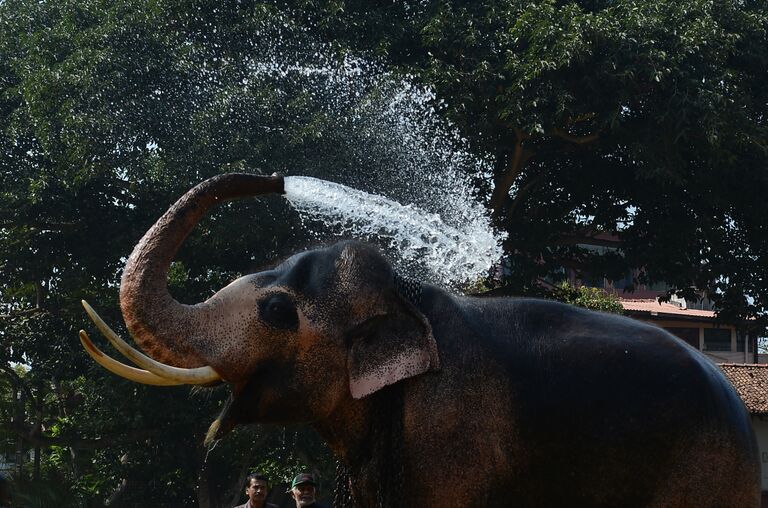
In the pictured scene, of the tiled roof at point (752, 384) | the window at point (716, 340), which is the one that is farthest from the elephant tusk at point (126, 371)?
the window at point (716, 340)

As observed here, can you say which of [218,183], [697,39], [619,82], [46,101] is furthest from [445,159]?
[218,183]

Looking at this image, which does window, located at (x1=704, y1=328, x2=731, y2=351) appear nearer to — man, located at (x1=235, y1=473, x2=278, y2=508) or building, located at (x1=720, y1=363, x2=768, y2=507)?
building, located at (x1=720, y1=363, x2=768, y2=507)

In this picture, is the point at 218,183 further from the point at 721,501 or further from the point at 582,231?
the point at 582,231

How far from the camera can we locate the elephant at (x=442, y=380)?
332 cm

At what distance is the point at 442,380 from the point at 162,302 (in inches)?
36.6

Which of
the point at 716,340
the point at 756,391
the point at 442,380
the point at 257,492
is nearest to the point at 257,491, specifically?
the point at 257,492

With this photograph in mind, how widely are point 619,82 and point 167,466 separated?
754 centimetres

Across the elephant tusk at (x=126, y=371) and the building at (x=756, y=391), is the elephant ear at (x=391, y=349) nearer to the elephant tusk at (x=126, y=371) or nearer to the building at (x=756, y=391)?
the elephant tusk at (x=126, y=371)

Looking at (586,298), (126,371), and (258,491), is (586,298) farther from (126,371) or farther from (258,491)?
(126,371)

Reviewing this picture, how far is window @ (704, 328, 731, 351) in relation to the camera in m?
34.7

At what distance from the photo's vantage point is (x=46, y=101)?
1318cm

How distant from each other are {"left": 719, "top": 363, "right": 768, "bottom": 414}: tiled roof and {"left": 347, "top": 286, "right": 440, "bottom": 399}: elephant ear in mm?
21148

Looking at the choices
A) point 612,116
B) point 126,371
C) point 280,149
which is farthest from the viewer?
point 612,116

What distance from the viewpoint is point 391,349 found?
11.5 ft
